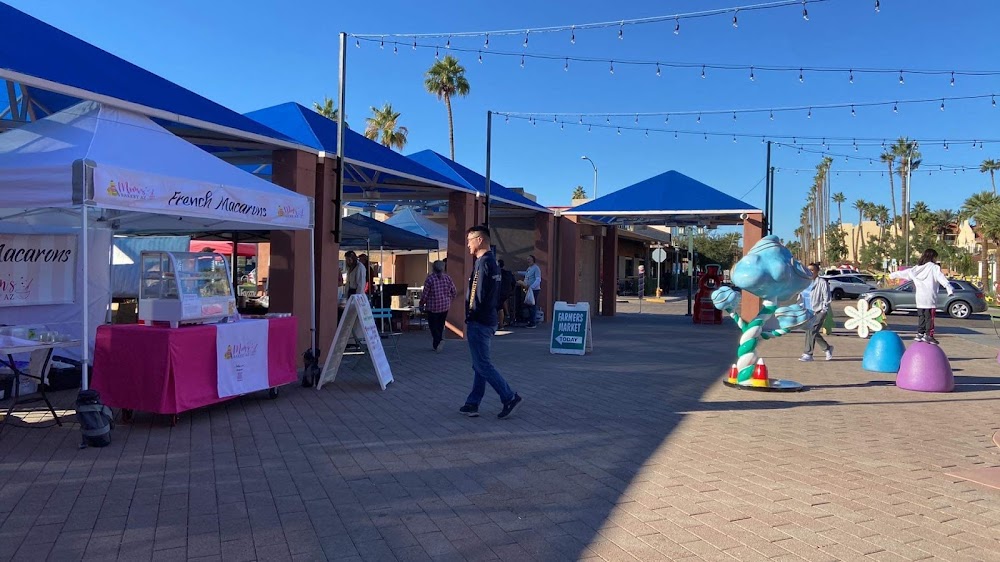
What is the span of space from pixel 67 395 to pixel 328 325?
3.46m

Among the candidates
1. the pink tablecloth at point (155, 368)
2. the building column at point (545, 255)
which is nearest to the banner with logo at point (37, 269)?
the pink tablecloth at point (155, 368)

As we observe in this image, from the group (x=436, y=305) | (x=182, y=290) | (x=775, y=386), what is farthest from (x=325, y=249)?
(x=775, y=386)

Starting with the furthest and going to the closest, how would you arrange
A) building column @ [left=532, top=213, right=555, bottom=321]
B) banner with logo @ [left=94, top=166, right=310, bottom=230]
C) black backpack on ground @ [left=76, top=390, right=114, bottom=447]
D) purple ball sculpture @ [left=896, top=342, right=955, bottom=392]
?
building column @ [left=532, top=213, right=555, bottom=321] → purple ball sculpture @ [left=896, top=342, right=955, bottom=392] → banner with logo @ [left=94, top=166, right=310, bottom=230] → black backpack on ground @ [left=76, top=390, right=114, bottom=447]

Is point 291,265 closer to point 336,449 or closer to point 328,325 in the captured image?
point 328,325

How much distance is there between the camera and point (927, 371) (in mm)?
8914

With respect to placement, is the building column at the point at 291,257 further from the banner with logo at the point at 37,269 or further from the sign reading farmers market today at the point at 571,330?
the sign reading farmers market today at the point at 571,330

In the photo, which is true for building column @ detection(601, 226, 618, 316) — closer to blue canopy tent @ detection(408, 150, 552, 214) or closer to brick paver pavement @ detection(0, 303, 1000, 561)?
blue canopy tent @ detection(408, 150, 552, 214)

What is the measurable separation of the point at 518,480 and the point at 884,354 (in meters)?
7.97

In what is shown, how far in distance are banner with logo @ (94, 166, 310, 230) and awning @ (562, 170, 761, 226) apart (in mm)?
11181

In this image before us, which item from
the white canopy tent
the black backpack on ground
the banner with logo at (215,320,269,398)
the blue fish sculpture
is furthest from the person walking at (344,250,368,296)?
the black backpack on ground

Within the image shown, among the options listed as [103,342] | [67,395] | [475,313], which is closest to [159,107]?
[103,342]

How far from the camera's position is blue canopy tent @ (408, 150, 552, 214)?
14586mm

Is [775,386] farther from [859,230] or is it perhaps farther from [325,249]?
[859,230]

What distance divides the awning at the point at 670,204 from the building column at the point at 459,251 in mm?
5069
